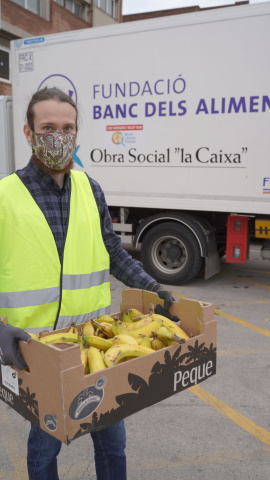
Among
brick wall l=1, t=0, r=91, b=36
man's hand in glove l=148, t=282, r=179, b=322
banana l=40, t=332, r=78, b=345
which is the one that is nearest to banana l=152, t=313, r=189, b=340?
man's hand in glove l=148, t=282, r=179, b=322

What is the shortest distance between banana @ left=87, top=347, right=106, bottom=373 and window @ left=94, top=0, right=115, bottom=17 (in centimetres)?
2716

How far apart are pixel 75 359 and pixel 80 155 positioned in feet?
20.1

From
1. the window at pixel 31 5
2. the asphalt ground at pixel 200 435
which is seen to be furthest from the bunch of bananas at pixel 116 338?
the window at pixel 31 5

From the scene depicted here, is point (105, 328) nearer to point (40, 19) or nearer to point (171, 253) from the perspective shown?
point (171, 253)

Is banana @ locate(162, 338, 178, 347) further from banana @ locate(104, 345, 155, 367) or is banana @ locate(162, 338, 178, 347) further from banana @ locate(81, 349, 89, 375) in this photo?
banana @ locate(81, 349, 89, 375)

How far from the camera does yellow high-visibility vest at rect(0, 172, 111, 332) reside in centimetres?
183

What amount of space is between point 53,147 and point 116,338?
86 cm

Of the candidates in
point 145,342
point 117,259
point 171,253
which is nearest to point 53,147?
point 117,259

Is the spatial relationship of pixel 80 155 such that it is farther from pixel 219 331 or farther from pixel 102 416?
pixel 102 416

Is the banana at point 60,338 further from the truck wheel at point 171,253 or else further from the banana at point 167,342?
the truck wheel at point 171,253

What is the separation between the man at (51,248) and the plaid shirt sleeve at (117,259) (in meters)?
0.05

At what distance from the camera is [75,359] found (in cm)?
Result: 137

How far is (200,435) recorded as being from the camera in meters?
3.06

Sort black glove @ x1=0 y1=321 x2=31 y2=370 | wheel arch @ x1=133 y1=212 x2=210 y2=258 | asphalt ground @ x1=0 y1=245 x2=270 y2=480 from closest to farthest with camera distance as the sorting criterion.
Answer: black glove @ x1=0 y1=321 x2=31 y2=370
asphalt ground @ x1=0 y1=245 x2=270 y2=480
wheel arch @ x1=133 y1=212 x2=210 y2=258
